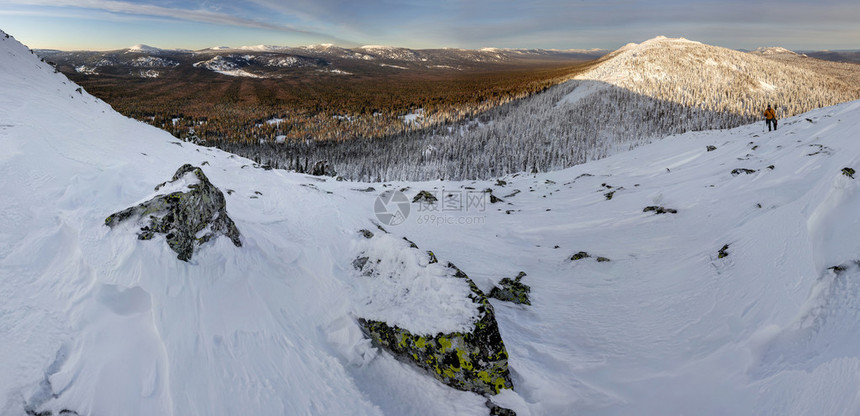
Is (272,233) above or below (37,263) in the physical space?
below

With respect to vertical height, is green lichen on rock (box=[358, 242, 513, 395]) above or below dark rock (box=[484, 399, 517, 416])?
above

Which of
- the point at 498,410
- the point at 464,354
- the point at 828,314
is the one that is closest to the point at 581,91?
the point at 828,314

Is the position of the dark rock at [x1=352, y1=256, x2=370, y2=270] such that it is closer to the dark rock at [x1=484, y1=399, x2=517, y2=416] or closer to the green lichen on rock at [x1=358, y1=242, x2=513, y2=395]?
the green lichen on rock at [x1=358, y1=242, x2=513, y2=395]

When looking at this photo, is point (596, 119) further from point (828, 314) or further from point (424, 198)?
point (828, 314)

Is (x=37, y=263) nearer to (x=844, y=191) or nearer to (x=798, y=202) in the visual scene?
(x=844, y=191)

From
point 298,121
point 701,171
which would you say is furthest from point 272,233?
point 298,121

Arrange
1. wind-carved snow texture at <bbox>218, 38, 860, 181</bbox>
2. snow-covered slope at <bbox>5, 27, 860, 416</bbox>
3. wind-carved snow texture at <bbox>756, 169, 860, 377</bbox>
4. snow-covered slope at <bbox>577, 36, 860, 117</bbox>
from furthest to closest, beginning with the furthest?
snow-covered slope at <bbox>577, 36, 860, 117</bbox> < wind-carved snow texture at <bbox>218, 38, 860, 181</bbox> < wind-carved snow texture at <bbox>756, 169, 860, 377</bbox> < snow-covered slope at <bbox>5, 27, 860, 416</bbox>

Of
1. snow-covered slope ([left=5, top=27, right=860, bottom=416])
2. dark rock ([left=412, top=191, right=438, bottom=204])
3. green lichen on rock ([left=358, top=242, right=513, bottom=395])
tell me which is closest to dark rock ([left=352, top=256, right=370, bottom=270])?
snow-covered slope ([left=5, top=27, right=860, bottom=416])

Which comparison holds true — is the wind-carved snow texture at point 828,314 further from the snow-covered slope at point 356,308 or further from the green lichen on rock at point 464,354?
the green lichen on rock at point 464,354
